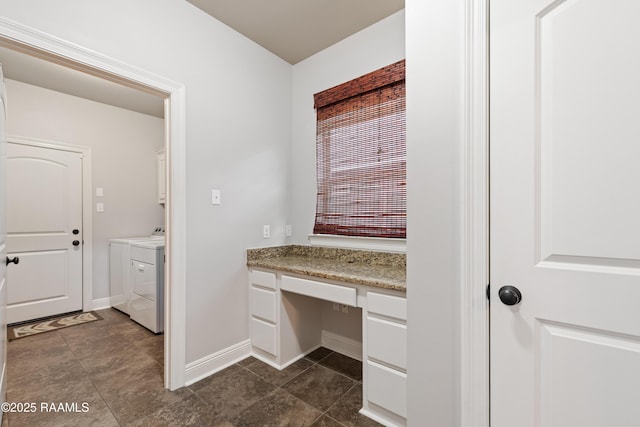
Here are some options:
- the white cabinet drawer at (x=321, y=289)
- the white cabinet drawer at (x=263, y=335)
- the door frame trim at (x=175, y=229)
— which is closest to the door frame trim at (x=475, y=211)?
the white cabinet drawer at (x=321, y=289)

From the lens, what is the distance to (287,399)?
68.1 inches

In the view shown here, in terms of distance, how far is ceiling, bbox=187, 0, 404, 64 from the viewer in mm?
1956

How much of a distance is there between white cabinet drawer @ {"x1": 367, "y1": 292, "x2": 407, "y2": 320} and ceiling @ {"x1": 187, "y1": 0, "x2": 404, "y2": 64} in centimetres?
200

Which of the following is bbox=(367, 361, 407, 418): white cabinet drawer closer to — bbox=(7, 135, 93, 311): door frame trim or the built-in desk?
the built-in desk

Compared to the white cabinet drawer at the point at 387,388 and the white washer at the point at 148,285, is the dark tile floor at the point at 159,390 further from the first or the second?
the white washer at the point at 148,285

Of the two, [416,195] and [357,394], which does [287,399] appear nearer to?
[357,394]

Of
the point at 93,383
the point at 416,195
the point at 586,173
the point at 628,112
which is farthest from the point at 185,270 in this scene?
the point at 628,112

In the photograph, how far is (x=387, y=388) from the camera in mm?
1518

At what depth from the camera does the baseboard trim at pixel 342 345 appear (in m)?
2.27

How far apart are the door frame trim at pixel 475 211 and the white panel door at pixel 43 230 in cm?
426

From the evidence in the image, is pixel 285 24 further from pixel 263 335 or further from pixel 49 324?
pixel 49 324

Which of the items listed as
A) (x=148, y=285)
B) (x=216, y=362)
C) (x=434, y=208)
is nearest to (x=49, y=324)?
(x=148, y=285)

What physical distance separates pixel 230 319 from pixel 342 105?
6.56ft

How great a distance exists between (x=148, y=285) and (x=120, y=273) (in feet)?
3.16
